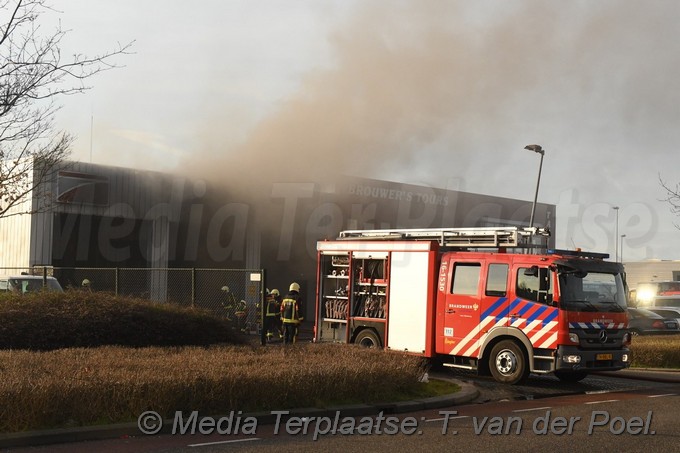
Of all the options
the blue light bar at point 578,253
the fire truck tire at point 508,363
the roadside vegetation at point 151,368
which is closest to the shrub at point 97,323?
the roadside vegetation at point 151,368

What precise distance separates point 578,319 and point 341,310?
5.52 m

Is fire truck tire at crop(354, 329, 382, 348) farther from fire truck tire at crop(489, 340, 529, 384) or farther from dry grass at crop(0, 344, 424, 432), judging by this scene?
dry grass at crop(0, 344, 424, 432)

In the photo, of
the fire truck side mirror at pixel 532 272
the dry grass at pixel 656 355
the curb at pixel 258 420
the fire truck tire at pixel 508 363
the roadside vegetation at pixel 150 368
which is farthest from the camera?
the dry grass at pixel 656 355

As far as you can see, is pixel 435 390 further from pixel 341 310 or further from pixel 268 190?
pixel 268 190

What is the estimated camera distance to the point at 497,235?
1598cm

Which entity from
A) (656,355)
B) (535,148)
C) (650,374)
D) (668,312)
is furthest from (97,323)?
(668,312)

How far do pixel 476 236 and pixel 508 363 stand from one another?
275cm

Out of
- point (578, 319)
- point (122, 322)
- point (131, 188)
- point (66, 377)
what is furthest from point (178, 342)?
point (131, 188)

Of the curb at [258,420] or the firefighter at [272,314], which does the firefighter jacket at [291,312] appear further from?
the curb at [258,420]

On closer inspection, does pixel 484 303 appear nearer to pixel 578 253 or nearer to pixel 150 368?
pixel 578 253

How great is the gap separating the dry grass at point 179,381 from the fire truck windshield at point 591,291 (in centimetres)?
306

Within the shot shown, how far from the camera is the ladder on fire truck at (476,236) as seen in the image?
15.7 metres

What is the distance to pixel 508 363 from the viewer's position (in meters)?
14.9

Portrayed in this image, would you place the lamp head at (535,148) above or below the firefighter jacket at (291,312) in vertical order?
above
